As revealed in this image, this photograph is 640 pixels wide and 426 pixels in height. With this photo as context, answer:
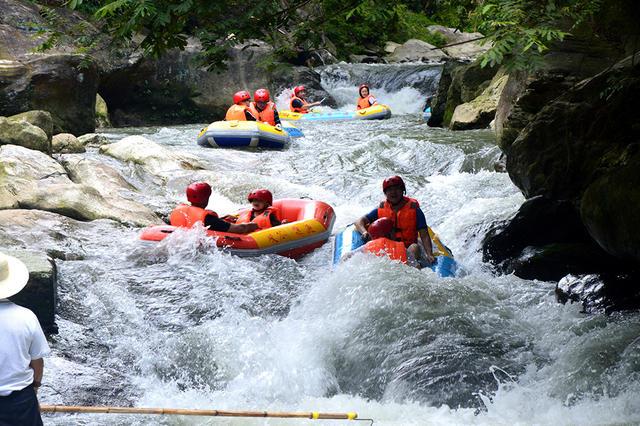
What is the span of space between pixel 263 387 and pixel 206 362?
0.58m

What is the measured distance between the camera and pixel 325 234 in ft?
31.6

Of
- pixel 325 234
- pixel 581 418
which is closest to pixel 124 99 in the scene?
pixel 325 234

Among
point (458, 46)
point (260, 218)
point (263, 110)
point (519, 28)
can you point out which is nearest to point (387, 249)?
point (260, 218)

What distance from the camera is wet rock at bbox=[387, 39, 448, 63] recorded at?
90.9ft

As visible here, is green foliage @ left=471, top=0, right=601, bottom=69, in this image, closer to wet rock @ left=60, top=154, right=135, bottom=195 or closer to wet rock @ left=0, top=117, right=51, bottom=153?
wet rock @ left=60, top=154, right=135, bottom=195

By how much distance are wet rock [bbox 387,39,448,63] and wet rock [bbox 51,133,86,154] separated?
16493mm

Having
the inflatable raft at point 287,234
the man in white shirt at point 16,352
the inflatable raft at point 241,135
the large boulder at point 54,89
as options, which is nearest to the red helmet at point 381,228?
the inflatable raft at point 287,234

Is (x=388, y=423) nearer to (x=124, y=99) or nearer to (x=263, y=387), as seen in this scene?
(x=263, y=387)

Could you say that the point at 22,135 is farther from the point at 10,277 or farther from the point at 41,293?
the point at 10,277

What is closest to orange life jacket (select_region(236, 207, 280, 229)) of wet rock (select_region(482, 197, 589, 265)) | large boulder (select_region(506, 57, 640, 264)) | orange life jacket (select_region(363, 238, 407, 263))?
orange life jacket (select_region(363, 238, 407, 263))

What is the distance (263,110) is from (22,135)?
18.3 ft

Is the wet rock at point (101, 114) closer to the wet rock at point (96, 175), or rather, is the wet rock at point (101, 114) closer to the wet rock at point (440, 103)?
the wet rock at point (440, 103)

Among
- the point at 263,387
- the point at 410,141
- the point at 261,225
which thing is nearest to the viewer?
the point at 263,387

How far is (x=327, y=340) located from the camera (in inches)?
248
